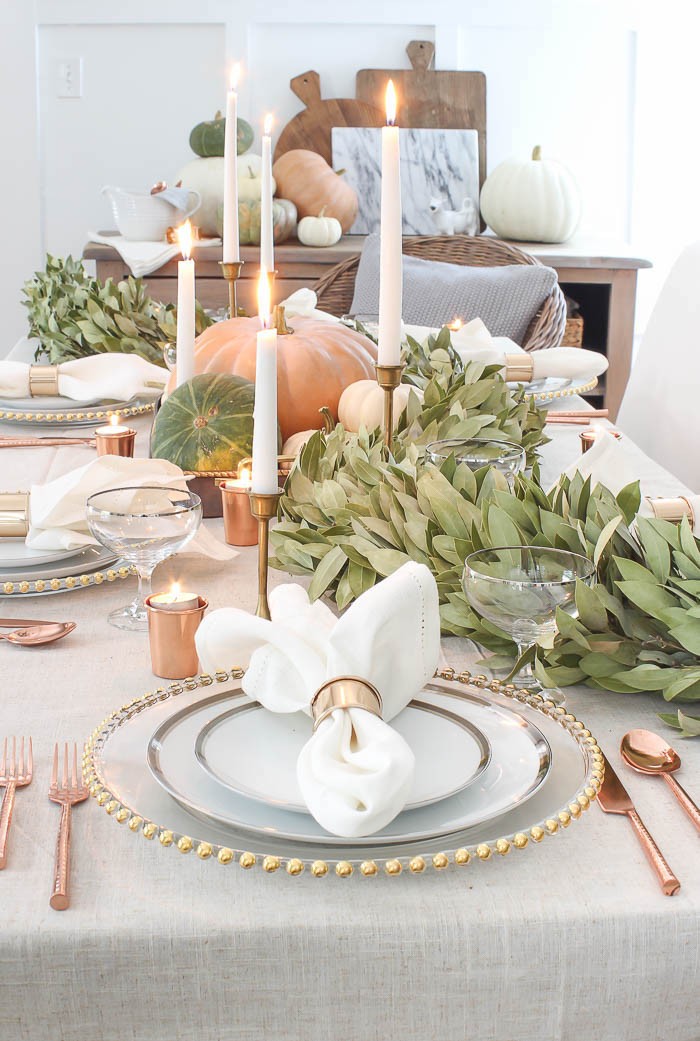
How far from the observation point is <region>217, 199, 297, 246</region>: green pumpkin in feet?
9.98

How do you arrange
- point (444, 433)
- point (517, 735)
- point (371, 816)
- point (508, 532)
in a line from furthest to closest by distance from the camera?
1. point (444, 433)
2. point (508, 532)
3. point (517, 735)
4. point (371, 816)

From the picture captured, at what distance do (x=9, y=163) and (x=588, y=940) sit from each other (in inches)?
132

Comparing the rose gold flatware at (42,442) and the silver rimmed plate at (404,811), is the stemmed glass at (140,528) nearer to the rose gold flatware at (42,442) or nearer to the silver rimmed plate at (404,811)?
the silver rimmed plate at (404,811)

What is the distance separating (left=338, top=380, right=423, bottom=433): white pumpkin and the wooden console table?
5.81 feet

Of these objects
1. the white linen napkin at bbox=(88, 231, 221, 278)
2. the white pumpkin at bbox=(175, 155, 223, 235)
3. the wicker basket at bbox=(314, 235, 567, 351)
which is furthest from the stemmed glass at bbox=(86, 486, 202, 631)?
the white pumpkin at bbox=(175, 155, 223, 235)

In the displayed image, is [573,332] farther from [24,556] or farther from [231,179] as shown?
[24,556]

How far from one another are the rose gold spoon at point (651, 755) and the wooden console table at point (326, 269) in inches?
91.3

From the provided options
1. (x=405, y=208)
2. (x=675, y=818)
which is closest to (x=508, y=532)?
(x=675, y=818)

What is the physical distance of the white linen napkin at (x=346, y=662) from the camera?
0.54 m

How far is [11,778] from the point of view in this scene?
0.64 meters

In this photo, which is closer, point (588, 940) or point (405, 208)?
point (588, 940)

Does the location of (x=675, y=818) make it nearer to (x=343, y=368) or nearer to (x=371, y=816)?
(x=371, y=816)

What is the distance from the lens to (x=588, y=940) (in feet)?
1.73

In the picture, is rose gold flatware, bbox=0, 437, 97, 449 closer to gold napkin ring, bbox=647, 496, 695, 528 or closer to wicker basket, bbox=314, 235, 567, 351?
gold napkin ring, bbox=647, 496, 695, 528
